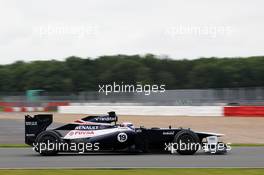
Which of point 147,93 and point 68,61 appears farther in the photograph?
point 68,61

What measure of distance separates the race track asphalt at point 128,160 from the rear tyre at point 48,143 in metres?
0.18

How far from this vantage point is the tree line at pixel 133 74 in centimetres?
7094

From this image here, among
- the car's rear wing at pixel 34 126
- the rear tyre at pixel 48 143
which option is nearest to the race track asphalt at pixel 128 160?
the rear tyre at pixel 48 143

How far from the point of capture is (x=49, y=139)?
12711mm

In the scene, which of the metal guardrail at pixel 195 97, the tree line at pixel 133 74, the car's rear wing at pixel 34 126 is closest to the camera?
the car's rear wing at pixel 34 126

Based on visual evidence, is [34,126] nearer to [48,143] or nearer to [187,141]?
[48,143]

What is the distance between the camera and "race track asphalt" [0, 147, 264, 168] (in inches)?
423

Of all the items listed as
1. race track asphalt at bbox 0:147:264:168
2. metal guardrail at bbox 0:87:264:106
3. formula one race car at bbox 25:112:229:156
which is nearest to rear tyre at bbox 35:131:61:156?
formula one race car at bbox 25:112:229:156

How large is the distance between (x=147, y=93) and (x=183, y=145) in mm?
25281

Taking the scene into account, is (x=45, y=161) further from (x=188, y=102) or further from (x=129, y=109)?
(x=188, y=102)

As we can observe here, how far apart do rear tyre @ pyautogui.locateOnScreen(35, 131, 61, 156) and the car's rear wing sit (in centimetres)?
24

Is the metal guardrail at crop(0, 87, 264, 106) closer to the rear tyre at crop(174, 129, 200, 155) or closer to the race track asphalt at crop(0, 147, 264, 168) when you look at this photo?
the race track asphalt at crop(0, 147, 264, 168)

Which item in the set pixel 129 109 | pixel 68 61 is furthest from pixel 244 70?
pixel 129 109

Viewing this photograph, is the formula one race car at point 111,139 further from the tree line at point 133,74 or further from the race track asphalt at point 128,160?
the tree line at point 133,74
